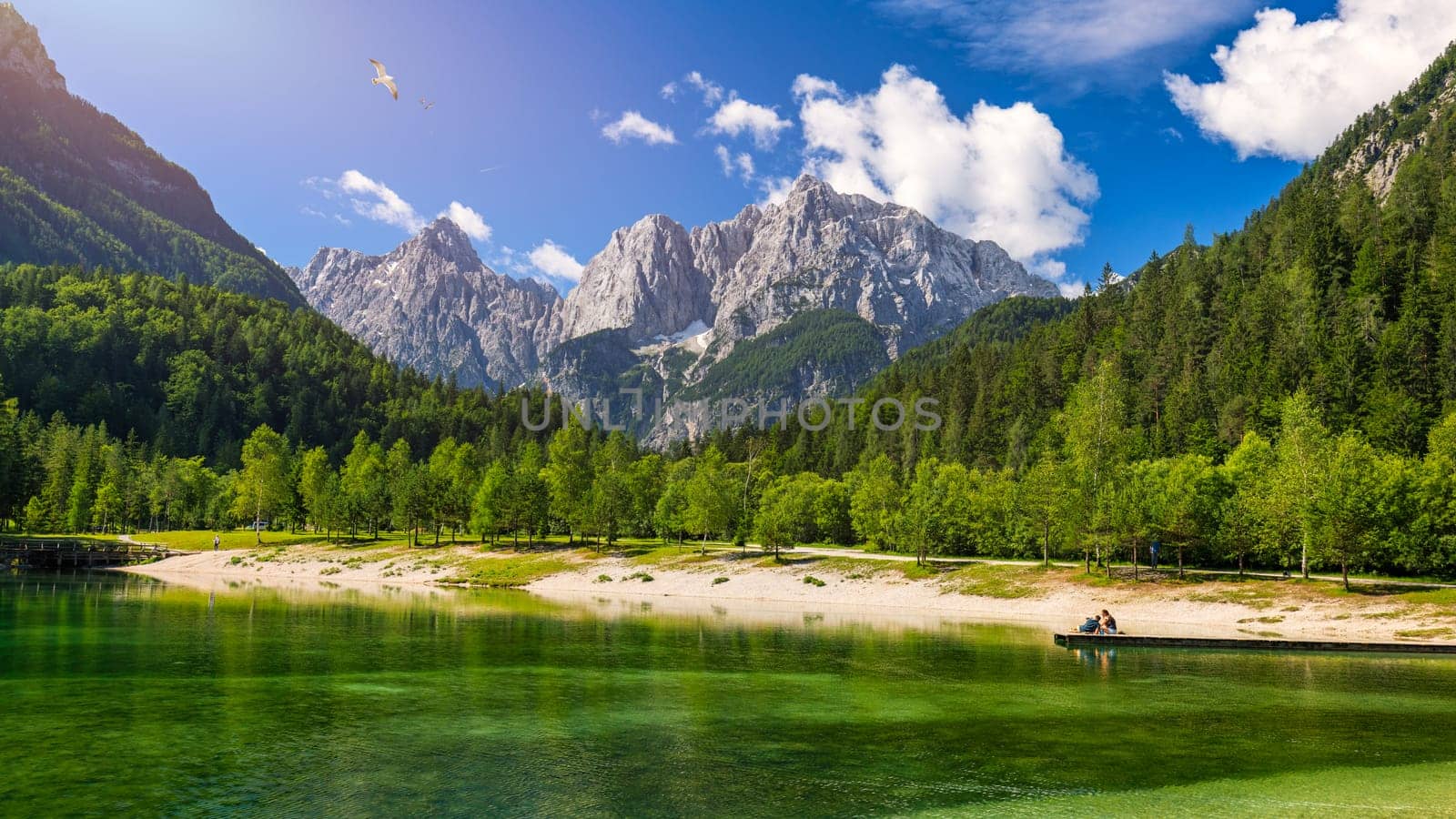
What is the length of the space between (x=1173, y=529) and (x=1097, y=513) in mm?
6453

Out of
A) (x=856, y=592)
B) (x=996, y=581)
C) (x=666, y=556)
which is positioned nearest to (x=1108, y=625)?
(x=996, y=581)

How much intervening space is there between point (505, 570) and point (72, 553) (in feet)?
198

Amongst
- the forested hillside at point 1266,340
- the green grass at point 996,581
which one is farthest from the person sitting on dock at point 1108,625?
the forested hillside at point 1266,340

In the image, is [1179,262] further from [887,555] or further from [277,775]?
[277,775]

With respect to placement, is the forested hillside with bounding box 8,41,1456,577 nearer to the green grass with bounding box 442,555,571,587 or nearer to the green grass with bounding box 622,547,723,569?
the green grass with bounding box 622,547,723,569

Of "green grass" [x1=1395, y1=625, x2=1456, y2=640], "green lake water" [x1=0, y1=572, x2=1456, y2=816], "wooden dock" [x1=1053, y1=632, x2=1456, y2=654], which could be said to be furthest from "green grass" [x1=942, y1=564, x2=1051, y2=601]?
"green grass" [x1=1395, y1=625, x2=1456, y2=640]

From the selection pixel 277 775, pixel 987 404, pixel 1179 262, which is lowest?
pixel 277 775

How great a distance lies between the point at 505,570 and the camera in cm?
10044

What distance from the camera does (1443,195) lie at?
136m

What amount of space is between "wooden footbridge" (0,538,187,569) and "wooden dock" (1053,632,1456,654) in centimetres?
12035

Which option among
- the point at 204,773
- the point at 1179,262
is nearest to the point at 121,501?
the point at 204,773

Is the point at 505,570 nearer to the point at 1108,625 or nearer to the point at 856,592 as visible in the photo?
the point at 856,592

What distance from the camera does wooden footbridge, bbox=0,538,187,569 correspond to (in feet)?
339

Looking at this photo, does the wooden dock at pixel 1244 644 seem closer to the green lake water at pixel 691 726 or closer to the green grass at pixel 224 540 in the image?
the green lake water at pixel 691 726
